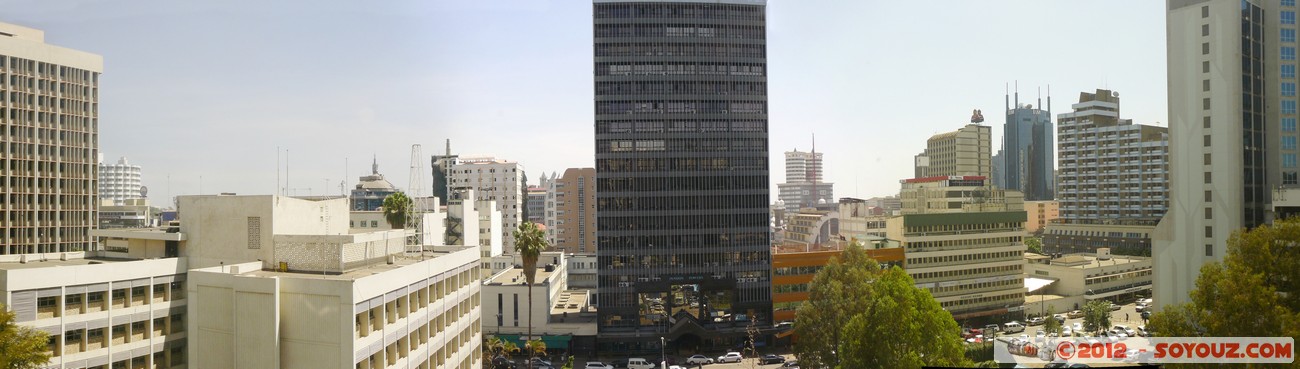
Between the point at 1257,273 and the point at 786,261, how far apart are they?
40.2 m

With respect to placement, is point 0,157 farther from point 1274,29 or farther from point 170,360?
point 1274,29

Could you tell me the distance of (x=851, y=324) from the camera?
3075 centimetres

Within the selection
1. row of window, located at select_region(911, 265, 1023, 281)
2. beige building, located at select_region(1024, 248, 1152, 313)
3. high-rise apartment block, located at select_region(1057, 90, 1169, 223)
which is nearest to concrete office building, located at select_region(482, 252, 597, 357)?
row of window, located at select_region(911, 265, 1023, 281)

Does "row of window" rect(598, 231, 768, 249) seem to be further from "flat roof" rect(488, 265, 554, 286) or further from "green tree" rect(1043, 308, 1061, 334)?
"green tree" rect(1043, 308, 1061, 334)

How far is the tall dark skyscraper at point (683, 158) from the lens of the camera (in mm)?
59750

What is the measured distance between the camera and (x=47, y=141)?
54.3 m

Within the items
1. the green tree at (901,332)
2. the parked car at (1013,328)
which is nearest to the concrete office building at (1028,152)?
the parked car at (1013,328)

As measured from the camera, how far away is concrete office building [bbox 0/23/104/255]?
51.7m

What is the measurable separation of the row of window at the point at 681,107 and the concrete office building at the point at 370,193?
5013cm

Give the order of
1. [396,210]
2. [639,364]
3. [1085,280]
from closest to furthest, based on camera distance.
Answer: [639,364] → [396,210] → [1085,280]

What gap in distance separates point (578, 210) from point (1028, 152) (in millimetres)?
126722

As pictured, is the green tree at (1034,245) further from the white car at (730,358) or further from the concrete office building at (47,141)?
the concrete office building at (47,141)

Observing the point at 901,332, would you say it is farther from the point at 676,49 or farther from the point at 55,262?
the point at 676,49

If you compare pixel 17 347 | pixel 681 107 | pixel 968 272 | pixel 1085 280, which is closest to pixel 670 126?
pixel 681 107
